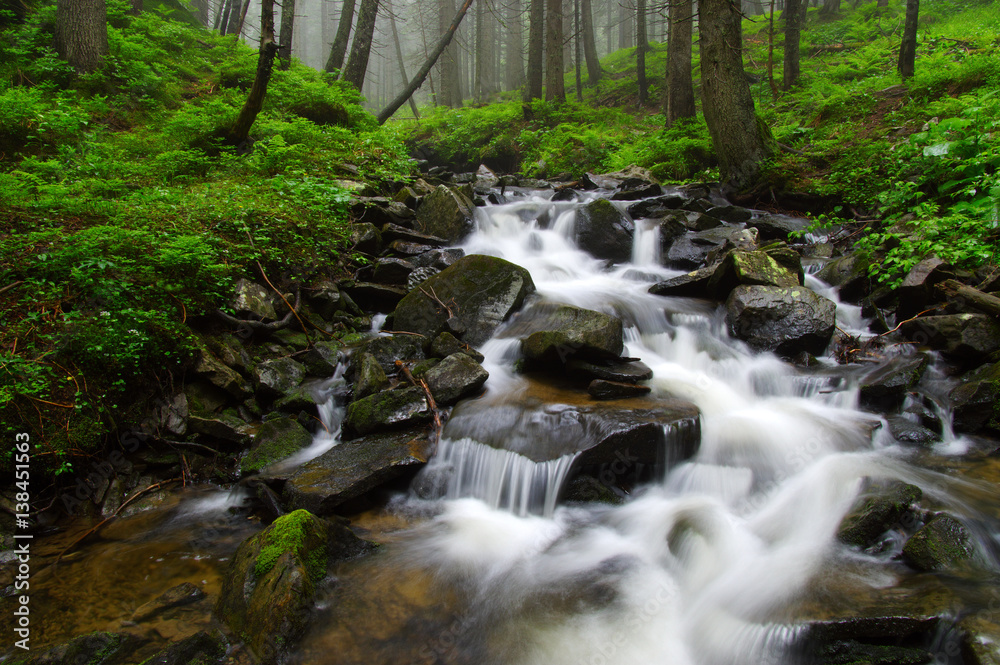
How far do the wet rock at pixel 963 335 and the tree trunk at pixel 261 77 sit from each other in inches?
343

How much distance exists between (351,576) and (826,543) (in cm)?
329

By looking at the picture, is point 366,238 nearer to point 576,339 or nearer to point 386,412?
point 386,412

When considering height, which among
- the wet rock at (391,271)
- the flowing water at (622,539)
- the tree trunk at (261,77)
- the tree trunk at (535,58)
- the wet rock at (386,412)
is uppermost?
the tree trunk at (535,58)

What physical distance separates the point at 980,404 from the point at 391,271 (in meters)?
6.55

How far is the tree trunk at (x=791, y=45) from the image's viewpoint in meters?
14.7

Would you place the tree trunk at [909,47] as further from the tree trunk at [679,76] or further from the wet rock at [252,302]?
the wet rock at [252,302]

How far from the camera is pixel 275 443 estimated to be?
4.67m

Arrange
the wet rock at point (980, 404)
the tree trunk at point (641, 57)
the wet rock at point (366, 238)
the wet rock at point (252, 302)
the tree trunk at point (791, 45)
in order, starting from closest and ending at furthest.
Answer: the wet rock at point (980, 404), the wet rock at point (252, 302), the wet rock at point (366, 238), the tree trunk at point (791, 45), the tree trunk at point (641, 57)

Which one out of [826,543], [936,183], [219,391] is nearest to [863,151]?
[936,183]

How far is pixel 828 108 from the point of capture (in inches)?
454

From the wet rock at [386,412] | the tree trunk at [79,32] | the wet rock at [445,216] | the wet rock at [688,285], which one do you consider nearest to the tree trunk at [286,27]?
the tree trunk at [79,32]

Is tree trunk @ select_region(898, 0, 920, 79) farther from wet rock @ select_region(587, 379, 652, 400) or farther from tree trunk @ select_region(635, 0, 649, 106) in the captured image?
wet rock @ select_region(587, 379, 652, 400)

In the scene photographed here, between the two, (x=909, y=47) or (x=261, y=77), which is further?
(x=909, y=47)

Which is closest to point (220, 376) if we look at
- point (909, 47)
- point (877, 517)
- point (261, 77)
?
point (261, 77)
